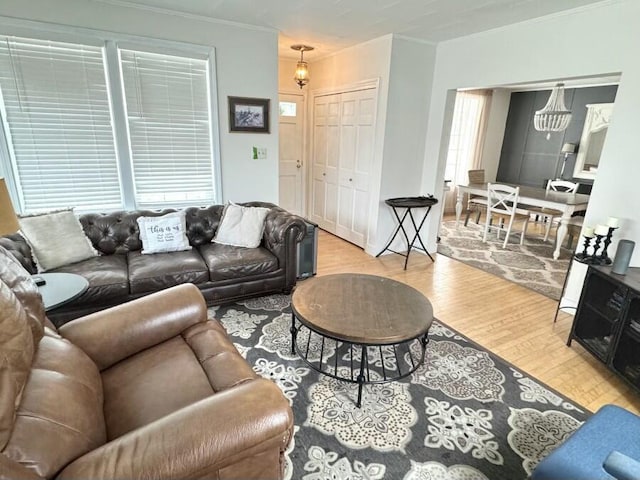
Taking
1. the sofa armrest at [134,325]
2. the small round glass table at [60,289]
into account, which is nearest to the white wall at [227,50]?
the small round glass table at [60,289]

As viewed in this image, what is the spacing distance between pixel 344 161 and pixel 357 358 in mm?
→ 3090

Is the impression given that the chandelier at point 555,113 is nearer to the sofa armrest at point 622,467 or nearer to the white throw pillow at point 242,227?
the white throw pillow at point 242,227

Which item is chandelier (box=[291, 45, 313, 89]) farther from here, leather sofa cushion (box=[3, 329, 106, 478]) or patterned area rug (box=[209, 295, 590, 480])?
leather sofa cushion (box=[3, 329, 106, 478])

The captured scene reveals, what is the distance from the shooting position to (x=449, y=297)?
133 inches

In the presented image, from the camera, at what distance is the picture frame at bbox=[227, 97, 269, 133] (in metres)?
3.64

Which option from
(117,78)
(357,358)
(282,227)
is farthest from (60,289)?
(117,78)

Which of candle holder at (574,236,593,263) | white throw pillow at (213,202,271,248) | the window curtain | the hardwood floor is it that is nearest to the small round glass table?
white throw pillow at (213,202,271,248)

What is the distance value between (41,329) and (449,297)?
10.2ft

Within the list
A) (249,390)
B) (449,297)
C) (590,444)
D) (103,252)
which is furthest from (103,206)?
(590,444)

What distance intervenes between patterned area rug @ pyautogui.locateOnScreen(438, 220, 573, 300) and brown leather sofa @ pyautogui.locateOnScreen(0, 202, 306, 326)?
2488 mm

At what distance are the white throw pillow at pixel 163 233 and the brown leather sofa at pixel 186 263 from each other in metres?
0.09

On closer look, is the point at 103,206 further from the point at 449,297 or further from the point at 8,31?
the point at 449,297

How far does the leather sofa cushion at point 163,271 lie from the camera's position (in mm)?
2637

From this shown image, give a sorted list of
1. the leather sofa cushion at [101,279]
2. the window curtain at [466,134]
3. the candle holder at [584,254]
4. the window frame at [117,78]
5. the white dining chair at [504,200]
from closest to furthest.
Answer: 1. the leather sofa cushion at [101,279]
2. the candle holder at [584,254]
3. the window frame at [117,78]
4. the white dining chair at [504,200]
5. the window curtain at [466,134]
